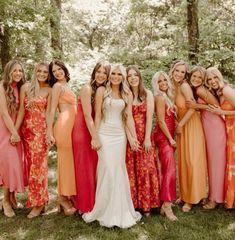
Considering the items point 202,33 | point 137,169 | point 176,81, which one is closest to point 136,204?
point 137,169

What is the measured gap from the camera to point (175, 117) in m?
5.75

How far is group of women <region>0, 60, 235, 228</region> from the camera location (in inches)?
209

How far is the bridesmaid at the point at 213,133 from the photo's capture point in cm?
570

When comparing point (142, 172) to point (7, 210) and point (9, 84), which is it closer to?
point (7, 210)

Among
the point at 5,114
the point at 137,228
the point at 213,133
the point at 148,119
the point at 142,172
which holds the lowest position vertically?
the point at 137,228

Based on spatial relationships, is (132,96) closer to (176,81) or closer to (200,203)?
(176,81)

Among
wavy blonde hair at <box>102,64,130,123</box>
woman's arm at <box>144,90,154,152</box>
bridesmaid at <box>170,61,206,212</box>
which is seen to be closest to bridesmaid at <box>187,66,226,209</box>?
bridesmaid at <box>170,61,206,212</box>

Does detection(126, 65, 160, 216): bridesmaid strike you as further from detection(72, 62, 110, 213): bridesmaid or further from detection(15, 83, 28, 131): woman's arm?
detection(15, 83, 28, 131): woman's arm

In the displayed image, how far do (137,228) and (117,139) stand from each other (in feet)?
4.04

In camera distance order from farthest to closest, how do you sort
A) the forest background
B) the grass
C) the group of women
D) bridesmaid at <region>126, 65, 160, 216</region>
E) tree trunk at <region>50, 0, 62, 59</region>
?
tree trunk at <region>50, 0, 62, 59</region>
bridesmaid at <region>126, 65, 160, 216</region>
the group of women
the forest background
the grass

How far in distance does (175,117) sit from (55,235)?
2.40 metres

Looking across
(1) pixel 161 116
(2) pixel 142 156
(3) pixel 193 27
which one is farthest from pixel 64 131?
(3) pixel 193 27

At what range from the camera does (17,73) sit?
5.60 m

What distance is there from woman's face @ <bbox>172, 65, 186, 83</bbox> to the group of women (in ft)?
0.05
